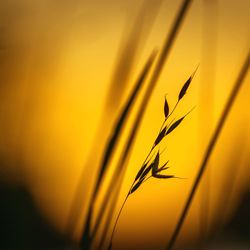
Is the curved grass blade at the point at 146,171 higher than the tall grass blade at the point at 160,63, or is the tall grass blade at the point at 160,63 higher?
the tall grass blade at the point at 160,63

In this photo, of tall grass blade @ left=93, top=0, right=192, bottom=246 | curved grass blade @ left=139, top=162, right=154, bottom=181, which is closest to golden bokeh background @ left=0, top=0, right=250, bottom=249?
tall grass blade @ left=93, top=0, right=192, bottom=246

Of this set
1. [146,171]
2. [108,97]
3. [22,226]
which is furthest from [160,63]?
[22,226]

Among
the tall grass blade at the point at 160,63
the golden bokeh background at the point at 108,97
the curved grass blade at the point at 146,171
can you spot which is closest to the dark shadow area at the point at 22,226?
the golden bokeh background at the point at 108,97

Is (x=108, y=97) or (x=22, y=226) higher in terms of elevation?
(x=108, y=97)

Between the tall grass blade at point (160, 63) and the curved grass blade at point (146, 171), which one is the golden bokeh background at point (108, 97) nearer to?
the tall grass blade at point (160, 63)

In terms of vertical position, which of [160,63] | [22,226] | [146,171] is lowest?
[22,226]

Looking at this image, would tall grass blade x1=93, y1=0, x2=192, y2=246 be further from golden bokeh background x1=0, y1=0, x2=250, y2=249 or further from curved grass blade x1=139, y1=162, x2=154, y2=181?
curved grass blade x1=139, y1=162, x2=154, y2=181

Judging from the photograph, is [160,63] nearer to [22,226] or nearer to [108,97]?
[108,97]

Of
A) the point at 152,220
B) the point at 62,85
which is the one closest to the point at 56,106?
the point at 62,85

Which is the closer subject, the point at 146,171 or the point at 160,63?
the point at 146,171
